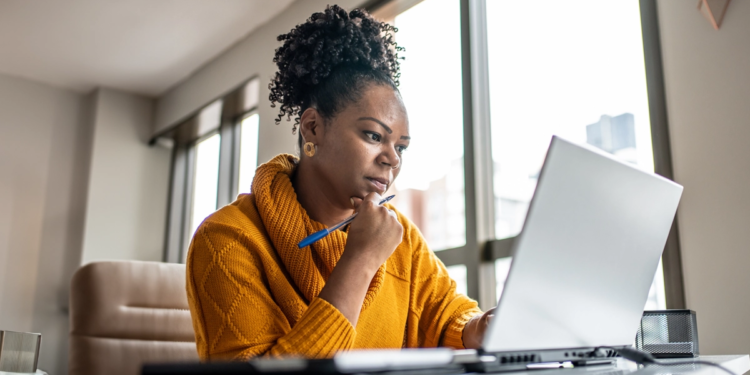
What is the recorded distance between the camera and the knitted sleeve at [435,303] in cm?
133

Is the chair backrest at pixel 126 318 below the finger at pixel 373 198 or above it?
below

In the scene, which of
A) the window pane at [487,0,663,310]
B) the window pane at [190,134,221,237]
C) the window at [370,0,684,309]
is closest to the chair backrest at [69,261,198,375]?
the window at [370,0,684,309]

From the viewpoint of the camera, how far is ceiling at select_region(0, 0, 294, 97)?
322cm

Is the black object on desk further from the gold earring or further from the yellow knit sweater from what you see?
the gold earring

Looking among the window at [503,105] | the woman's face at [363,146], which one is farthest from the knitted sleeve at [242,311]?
the window at [503,105]

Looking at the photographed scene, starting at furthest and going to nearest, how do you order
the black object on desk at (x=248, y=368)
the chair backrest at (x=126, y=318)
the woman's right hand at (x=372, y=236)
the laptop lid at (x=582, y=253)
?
the chair backrest at (x=126, y=318) < the woman's right hand at (x=372, y=236) < the laptop lid at (x=582, y=253) < the black object on desk at (x=248, y=368)

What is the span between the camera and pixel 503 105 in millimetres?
2354

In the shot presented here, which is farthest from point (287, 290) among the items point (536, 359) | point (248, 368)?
point (248, 368)

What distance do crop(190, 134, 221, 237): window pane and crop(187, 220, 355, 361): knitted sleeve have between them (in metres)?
2.84

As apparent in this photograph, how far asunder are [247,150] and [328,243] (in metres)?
2.53

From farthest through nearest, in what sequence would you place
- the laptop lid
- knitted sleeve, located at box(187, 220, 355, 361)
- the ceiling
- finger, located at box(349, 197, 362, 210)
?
the ceiling, finger, located at box(349, 197, 362, 210), knitted sleeve, located at box(187, 220, 355, 361), the laptop lid

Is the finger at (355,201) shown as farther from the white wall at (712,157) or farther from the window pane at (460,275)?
the window pane at (460,275)

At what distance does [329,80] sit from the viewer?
1.40 meters

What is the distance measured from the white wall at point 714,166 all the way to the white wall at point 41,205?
11.4 ft
